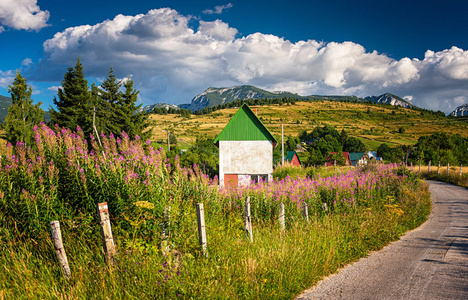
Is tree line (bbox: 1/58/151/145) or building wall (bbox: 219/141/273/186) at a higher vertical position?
tree line (bbox: 1/58/151/145)

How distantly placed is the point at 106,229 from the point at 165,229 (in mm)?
1038

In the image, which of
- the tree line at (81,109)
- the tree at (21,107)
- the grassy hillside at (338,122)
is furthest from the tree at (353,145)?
the tree at (21,107)

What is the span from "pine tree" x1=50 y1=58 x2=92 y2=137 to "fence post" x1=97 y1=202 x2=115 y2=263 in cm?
3544

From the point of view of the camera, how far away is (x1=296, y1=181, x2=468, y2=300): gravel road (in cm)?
525

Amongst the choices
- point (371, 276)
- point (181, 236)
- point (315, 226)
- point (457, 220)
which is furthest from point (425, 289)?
point (457, 220)

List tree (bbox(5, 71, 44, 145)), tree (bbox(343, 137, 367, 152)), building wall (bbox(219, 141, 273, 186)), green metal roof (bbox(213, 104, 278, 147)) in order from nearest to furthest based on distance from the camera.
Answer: building wall (bbox(219, 141, 273, 186))
green metal roof (bbox(213, 104, 278, 147))
tree (bbox(5, 71, 44, 145))
tree (bbox(343, 137, 367, 152))

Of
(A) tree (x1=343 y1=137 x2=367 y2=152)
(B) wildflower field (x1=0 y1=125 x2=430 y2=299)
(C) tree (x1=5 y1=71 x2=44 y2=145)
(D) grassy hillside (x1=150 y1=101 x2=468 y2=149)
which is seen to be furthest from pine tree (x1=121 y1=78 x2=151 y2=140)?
(A) tree (x1=343 y1=137 x2=367 y2=152)

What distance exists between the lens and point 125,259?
15.1 feet

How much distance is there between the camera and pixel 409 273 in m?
6.20

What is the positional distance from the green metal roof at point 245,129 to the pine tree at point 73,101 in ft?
Result: 62.6

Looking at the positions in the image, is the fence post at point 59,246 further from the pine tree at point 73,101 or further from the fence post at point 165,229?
the pine tree at point 73,101

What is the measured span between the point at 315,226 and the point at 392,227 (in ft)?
11.4

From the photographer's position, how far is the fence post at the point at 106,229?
170 inches

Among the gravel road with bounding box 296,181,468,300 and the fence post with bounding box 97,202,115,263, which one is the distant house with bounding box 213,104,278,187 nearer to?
the gravel road with bounding box 296,181,468,300
